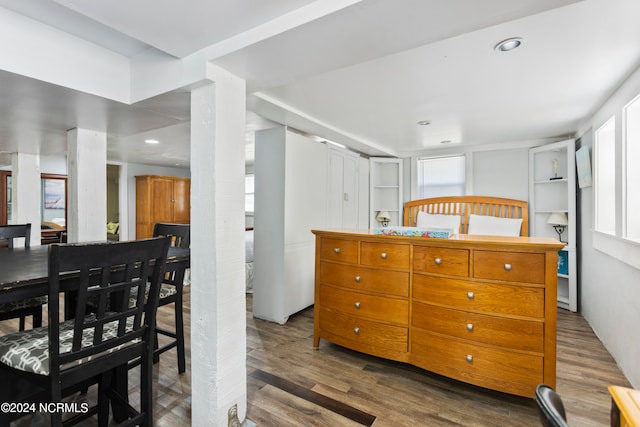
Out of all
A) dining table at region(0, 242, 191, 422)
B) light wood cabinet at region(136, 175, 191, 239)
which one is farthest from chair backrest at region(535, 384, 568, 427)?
light wood cabinet at region(136, 175, 191, 239)

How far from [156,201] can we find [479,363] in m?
6.71

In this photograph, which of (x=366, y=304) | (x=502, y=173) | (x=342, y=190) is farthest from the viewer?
(x=502, y=173)

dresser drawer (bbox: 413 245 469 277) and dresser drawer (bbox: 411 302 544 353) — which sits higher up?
dresser drawer (bbox: 413 245 469 277)

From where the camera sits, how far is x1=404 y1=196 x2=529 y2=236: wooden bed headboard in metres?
4.17

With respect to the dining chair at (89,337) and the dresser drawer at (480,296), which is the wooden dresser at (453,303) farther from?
the dining chair at (89,337)

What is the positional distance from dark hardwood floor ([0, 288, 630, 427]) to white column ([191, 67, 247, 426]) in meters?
0.30

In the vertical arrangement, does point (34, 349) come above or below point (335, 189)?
below

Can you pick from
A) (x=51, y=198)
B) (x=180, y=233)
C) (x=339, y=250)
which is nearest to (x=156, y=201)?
(x=51, y=198)

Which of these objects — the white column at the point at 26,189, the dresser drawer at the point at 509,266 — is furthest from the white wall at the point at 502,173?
Result: the white column at the point at 26,189

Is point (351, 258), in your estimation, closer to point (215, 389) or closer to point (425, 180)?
point (215, 389)

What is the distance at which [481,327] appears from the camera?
1.85 metres

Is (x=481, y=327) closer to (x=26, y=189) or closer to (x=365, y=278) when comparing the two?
(x=365, y=278)

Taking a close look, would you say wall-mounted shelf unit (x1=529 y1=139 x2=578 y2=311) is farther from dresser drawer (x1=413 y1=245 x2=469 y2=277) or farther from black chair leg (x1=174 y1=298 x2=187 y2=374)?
black chair leg (x1=174 y1=298 x2=187 y2=374)

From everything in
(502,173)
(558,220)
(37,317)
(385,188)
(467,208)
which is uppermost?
(502,173)
